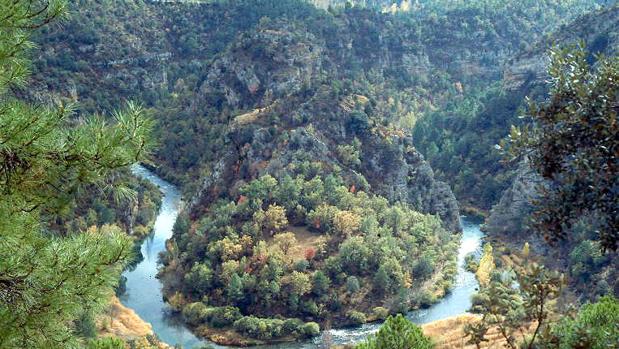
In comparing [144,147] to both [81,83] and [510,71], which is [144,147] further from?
[510,71]

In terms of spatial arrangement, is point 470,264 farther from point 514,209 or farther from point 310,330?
point 310,330

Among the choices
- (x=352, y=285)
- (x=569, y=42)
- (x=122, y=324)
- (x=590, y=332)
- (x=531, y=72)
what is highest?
(x=531, y=72)

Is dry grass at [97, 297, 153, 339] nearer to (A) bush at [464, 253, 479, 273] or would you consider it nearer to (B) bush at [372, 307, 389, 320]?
(B) bush at [372, 307, 389, 320]

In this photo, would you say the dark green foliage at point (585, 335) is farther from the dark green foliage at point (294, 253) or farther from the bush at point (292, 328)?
the dark green foliage at point (294, 253)

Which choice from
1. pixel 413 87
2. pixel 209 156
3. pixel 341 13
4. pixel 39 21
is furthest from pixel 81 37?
pixel 39 21

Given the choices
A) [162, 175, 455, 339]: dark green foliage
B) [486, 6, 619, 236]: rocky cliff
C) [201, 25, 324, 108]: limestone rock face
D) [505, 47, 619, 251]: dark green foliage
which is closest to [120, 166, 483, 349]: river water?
[162, 175, 455, 339]: dark green foliage

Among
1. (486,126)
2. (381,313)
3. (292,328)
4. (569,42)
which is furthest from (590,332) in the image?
(486,126)
